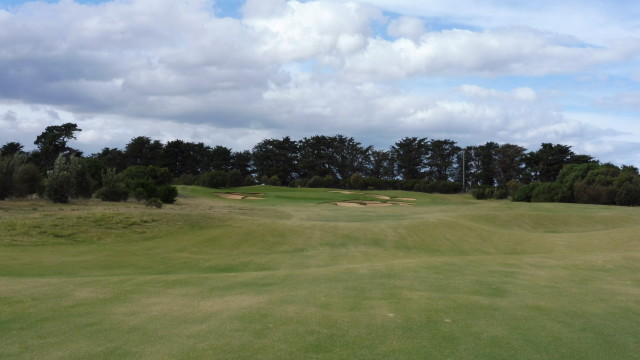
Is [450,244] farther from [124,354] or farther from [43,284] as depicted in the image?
[124,354]

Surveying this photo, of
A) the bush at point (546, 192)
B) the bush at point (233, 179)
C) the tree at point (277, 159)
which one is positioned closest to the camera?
the bush at point (546, 192)

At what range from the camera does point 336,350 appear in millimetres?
6574

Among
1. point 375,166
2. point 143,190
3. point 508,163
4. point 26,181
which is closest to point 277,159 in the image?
point 375,166

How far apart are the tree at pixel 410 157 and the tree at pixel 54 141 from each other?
59502 millimetres

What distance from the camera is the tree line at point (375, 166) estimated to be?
187 ft

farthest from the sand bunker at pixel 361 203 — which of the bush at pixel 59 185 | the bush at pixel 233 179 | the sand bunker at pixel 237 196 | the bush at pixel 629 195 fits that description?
the bush at pixel 59 185

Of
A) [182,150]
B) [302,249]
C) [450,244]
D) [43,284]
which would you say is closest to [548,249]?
[450,244]

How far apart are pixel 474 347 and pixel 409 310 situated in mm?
2028

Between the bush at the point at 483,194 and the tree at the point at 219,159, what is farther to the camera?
the tree at the point at 219,159

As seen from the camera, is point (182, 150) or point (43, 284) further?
point (182, 150)

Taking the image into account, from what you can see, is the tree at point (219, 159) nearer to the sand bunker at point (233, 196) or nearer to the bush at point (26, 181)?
the sand bunker at point (233, 196)

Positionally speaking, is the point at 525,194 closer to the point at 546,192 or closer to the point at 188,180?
the point at 546,192

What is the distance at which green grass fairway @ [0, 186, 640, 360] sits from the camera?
268 inches

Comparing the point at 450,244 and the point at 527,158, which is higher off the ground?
the point at 527,158
